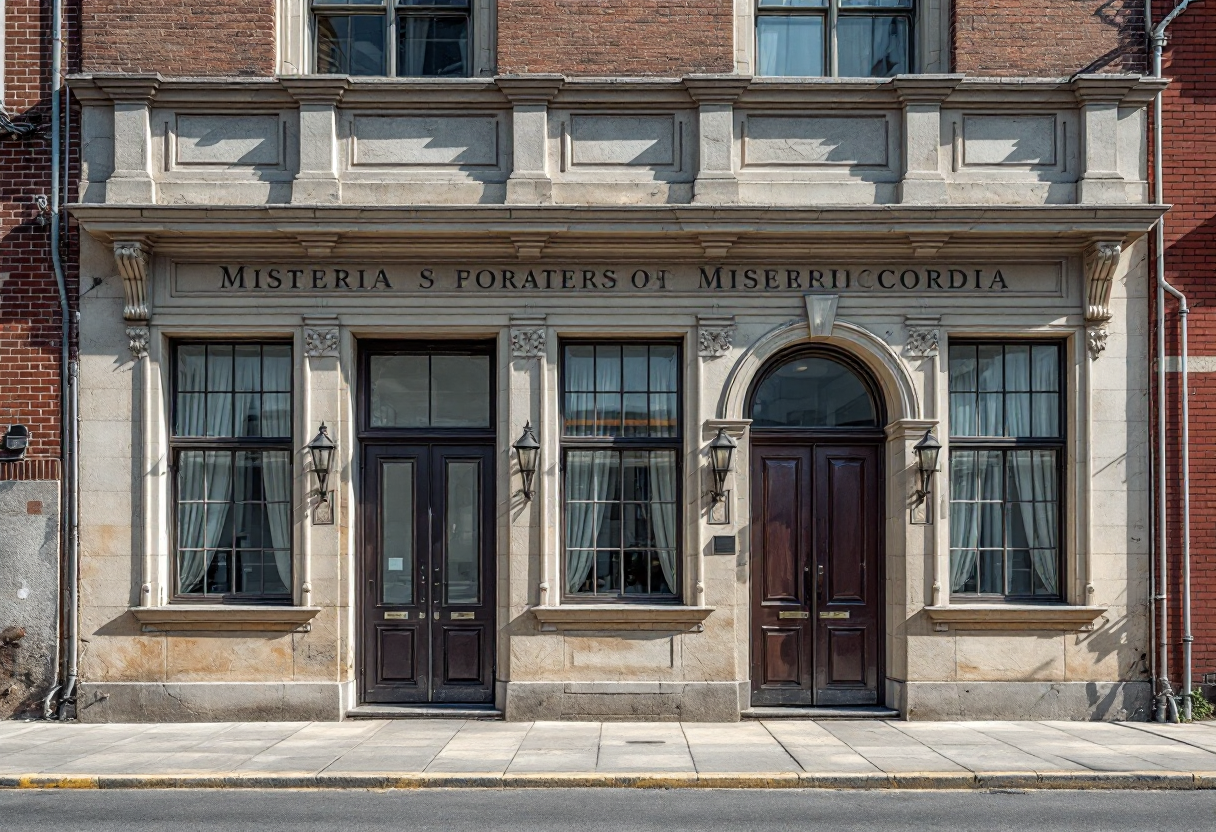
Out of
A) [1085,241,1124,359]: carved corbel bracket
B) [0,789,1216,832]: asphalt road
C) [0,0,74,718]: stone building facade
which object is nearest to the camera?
[0,789,1216,832]: asphalt road

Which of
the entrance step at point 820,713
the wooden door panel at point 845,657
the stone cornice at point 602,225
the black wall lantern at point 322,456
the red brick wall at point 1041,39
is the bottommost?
the entrance step at point 820,713

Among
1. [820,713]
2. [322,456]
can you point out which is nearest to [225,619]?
[322,456]

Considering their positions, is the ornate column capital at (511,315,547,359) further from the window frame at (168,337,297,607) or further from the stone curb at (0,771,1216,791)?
the stone curb at (0,771,1216,791)

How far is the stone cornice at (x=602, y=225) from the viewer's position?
11.1m

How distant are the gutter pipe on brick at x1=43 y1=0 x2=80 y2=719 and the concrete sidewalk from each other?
611mm

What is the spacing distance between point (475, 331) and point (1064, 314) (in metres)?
6.02

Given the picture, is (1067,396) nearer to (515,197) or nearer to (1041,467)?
(1041,467)

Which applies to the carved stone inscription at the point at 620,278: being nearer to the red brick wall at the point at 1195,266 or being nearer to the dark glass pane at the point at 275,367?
the dark glass pane at the point at 275,367

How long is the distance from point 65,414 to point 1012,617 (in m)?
9.76

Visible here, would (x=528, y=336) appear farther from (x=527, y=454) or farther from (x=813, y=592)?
(x=813, y=592)

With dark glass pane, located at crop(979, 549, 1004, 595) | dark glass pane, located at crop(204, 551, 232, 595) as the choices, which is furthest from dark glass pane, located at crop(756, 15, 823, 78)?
dark glass pane, located at crop(204, 551, 232, 595)

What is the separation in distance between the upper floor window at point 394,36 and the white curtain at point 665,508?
4.66 m

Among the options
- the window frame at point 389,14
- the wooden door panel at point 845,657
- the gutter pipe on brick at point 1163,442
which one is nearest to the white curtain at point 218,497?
the window frame at point 389,14

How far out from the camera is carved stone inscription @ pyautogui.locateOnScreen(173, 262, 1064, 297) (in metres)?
11.5
